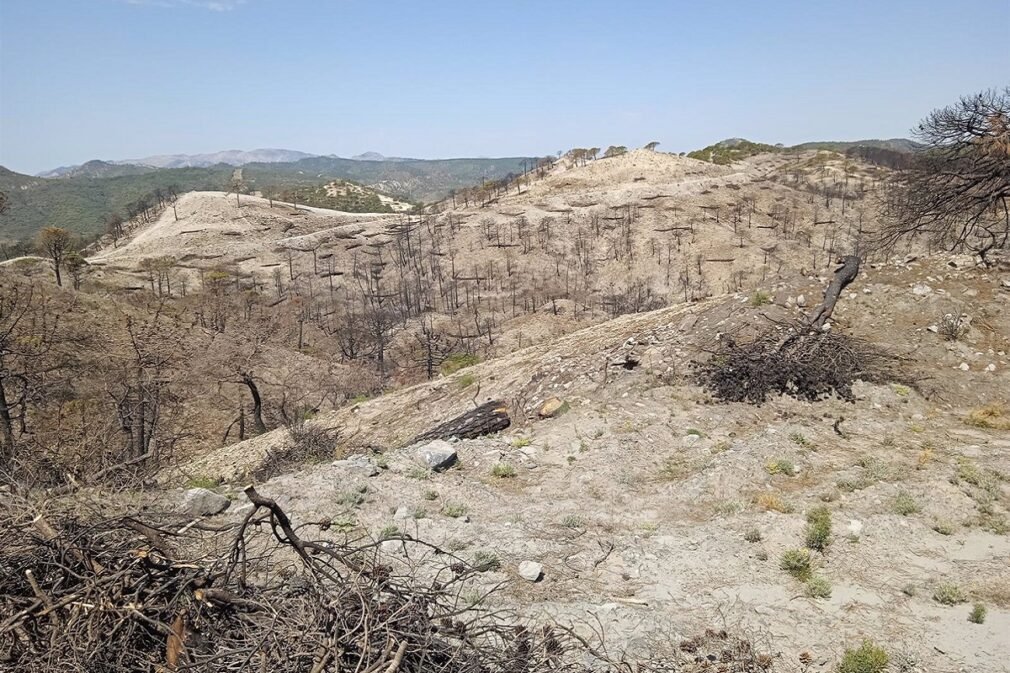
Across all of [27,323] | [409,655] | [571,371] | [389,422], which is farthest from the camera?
[27,323]

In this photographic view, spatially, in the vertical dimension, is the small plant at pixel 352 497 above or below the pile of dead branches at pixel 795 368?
below

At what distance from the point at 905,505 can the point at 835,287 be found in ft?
23.2

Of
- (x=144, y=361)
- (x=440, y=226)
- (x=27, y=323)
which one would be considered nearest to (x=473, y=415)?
(x=144, y=361)

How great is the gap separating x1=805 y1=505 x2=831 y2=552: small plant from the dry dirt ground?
0.12 m

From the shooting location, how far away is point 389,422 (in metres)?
14.2

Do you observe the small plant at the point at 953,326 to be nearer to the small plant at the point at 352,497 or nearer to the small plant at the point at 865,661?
the small plant at the point at 865,661

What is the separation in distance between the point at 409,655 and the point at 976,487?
25.6 feet

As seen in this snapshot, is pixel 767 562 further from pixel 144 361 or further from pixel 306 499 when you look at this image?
→ pixel 144 361

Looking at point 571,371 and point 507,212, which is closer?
point 571,371

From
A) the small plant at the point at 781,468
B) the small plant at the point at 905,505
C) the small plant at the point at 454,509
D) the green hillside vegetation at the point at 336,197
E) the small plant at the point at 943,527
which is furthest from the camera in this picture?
the green hillside vegetation at the point at 336,197

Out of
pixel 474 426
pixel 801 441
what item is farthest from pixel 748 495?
pixel 474 426

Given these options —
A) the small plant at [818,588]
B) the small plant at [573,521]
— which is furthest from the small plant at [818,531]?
the small plant at [573,521]

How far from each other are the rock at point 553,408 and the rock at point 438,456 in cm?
268

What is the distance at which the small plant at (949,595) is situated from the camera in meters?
5.12
